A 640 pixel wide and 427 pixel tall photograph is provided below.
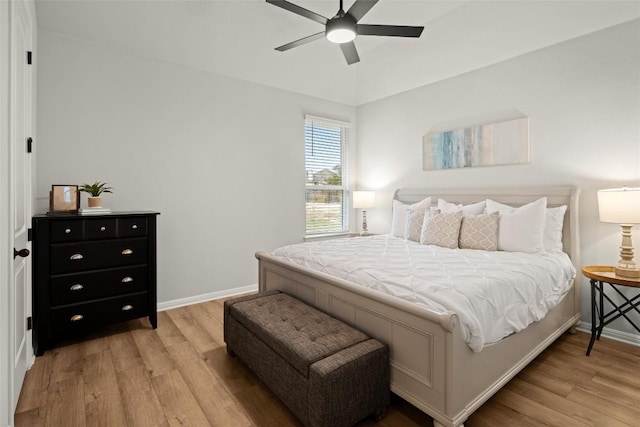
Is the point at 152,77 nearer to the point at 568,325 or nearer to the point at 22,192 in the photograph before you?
the point at 22,192

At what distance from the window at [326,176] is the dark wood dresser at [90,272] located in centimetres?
229

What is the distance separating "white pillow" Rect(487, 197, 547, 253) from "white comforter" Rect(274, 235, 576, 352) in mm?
102

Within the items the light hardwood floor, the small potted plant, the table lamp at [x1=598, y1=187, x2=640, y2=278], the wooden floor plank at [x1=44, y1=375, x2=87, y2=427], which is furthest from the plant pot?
the table lamp at [x1=598, y1=187, x2=640, y2=278]

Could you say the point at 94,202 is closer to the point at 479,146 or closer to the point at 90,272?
the point at 90,272

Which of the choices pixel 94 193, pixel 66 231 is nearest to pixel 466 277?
pixel 66 231

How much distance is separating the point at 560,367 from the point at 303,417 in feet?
6.26

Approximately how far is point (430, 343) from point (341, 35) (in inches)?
83.9

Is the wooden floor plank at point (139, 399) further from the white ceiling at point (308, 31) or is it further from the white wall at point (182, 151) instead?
the white ceiling at point (308, 31)

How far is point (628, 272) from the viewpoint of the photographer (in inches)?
92.9

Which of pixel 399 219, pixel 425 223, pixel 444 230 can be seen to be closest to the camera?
pixel 444 230

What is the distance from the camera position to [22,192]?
6.85 ft

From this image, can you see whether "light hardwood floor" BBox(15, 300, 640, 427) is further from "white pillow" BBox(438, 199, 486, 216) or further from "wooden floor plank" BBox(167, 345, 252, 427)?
"white pillow" BBox(438, 199, 486, 216)

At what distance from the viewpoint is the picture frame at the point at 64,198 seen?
2723mm

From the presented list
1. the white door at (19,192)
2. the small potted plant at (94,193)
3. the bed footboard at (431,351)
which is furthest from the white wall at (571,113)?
the white door at (19,192)
